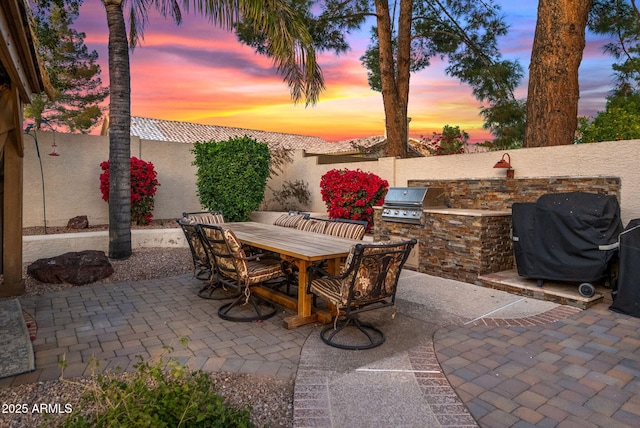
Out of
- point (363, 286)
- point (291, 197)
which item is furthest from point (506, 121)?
point (363, 286)

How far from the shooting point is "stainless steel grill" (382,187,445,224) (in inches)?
249

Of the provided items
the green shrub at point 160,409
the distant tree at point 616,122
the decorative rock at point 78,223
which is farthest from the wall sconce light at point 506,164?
the decorative rock at point 78,223

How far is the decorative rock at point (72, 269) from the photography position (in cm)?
529

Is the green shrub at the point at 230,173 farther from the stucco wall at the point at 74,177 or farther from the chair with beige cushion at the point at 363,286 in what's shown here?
the chair with beige cushion at the point at 363,286

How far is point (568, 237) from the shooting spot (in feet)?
15.2

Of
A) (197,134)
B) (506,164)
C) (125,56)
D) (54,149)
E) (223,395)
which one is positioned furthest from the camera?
(197,134)

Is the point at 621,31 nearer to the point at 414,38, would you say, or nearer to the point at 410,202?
the point at 414,38

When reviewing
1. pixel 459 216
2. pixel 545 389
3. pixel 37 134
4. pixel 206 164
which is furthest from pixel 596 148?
pixel 37 134

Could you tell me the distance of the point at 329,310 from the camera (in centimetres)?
411

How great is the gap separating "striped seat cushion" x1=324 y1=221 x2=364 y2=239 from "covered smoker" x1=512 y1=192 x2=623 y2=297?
2070mm

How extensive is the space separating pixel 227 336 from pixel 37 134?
7062mm

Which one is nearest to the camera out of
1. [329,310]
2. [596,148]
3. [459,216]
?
[329,310]

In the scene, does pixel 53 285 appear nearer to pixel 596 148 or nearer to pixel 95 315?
pixel 95 315

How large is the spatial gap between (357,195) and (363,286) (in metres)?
4.83
